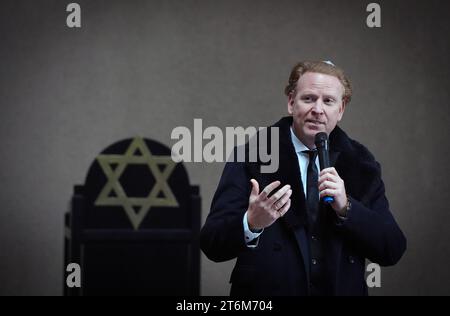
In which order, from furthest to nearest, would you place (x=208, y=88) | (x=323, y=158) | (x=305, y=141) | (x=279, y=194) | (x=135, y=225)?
(x=208, y=88) < (x=135, y=225) < (x=305, y=141) < (x=323, y=158) < (x=279, y=194)

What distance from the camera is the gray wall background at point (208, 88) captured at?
4.12m

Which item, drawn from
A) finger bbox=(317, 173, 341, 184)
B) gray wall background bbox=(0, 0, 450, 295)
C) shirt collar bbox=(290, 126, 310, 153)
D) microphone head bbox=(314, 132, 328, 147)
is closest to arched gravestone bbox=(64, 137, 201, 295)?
gray wall background bbox=(0, 0, 450, 295)

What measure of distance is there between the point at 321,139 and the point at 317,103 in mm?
93

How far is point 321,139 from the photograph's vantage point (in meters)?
1.59

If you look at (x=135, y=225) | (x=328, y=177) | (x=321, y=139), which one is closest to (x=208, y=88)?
(x=135, y=225)

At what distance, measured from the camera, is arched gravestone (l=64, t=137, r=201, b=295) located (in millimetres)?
3205

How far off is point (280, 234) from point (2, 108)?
2.94 m

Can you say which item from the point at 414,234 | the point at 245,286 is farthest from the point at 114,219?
the point at 414,234

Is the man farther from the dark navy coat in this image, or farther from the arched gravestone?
the arched gravestone

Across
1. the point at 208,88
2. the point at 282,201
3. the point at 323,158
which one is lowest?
the point at 282,201

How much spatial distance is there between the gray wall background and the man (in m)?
2.56

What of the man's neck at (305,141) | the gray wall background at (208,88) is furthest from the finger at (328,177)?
the gray wall background at (208,88)

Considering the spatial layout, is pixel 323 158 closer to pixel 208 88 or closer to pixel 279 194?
pixel 279 194

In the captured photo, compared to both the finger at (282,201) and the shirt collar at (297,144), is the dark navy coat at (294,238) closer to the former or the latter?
the shirt collar at (297,144)
